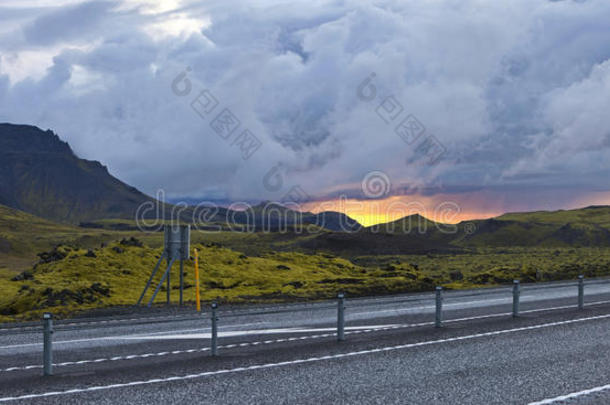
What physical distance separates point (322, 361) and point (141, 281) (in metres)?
26.8

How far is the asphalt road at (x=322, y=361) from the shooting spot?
10.3m

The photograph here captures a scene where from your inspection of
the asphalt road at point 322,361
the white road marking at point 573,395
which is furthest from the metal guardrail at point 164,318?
the white road marking at point 573,395

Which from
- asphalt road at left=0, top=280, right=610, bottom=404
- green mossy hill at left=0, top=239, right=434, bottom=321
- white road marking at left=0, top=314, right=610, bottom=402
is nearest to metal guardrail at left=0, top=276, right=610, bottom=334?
asphalt road at left=0, top=280, right=610, bottom=404

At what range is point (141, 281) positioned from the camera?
125 ft

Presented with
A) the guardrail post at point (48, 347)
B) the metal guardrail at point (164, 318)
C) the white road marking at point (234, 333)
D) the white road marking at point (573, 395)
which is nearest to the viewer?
the white road marking at point (573, 395)

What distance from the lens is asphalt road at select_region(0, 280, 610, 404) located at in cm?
1032

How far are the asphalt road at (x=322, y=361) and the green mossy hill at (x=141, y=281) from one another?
11.4 meters

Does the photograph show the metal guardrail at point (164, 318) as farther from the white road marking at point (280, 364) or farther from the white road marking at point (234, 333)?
the white road marking at point (280, 364)

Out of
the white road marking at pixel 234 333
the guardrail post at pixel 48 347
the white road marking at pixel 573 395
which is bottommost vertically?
the white road marking at pixel 234 333

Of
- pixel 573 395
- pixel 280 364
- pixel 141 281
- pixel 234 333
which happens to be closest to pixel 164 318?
pixel 234 333

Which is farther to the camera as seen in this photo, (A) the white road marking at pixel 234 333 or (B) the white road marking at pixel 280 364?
(A) the white road marking at pixel 234 333

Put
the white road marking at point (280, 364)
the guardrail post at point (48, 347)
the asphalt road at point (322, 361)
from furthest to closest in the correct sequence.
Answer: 1. the guardrail post at point (48, 347)
2. the white road marking at point (280, 364)
3. the asphalt road at point (322, 361)

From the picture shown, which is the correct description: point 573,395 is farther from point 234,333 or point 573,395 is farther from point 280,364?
point 234,333

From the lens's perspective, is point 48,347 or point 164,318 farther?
point 164,318
